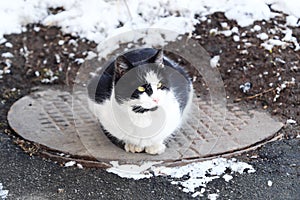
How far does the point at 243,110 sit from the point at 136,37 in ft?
4.13

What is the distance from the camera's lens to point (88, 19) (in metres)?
4.36

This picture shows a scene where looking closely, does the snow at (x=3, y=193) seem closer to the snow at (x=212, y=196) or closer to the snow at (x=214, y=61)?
the snow at (x=212, y=196)

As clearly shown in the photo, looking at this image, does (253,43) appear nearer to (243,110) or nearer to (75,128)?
(243,110)

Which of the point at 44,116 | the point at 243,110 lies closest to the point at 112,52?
the point at 44,116

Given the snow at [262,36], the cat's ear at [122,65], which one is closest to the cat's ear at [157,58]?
the cat's ear at [122,65]

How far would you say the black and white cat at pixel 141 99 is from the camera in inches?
101

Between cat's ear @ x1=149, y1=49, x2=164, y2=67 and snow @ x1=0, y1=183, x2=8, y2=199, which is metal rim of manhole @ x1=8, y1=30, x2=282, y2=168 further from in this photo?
cat's ear @ x1=149, y1=49, x2=164, y2=67

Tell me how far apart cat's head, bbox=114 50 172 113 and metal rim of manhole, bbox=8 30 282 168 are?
0.40 m

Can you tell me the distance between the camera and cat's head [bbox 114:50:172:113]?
2.54m

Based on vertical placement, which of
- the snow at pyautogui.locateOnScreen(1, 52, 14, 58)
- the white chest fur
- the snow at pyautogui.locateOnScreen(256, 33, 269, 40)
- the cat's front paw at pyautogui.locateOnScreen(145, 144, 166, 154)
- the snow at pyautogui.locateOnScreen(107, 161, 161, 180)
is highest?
the white chest fur

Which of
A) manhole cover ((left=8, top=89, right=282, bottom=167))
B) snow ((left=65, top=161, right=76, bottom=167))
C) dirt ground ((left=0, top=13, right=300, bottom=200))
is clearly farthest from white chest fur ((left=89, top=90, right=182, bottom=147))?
dirt ground ((left=0, top=13, right=300, bottom=200))

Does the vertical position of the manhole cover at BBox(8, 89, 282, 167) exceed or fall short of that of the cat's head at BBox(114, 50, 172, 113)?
it falls short

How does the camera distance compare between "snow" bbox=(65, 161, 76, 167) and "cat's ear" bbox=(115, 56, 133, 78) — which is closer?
"cat's ear" bbox=(115, 56, 133, 78)

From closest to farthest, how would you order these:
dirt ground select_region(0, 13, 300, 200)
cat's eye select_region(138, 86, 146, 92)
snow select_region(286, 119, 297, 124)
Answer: cat's eye select_region(138, 86, 146, 92) < snow select_region(286, 119, 297, 124) < dirt ground select_region(0, 13, 300, 200)
